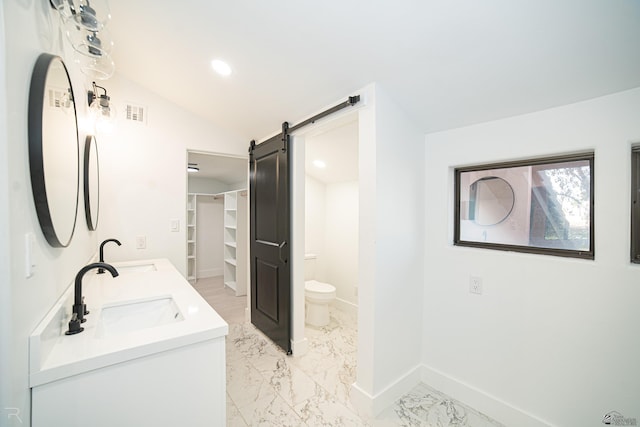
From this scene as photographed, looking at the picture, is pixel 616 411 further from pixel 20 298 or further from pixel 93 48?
pixel 93 48

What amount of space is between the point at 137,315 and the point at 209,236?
430 centimetres

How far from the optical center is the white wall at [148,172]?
2545 millimetres

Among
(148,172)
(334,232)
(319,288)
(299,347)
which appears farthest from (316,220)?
(148,172)

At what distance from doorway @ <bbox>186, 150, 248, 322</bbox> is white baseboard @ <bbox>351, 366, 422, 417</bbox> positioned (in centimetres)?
215

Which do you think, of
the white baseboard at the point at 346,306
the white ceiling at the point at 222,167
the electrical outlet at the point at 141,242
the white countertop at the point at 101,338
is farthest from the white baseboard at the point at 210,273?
the white countertop at the point at 101,338

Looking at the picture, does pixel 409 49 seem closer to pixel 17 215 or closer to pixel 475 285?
pixel 475 285

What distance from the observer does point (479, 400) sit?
187 centimetres

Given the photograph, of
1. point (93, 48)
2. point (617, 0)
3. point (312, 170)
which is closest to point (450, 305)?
point (617, 0)

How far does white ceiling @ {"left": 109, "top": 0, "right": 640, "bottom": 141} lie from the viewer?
3.96 feet

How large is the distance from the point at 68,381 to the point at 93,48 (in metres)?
1.35

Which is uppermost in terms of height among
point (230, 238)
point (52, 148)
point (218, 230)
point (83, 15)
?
point (83, 15)

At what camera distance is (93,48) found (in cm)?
120

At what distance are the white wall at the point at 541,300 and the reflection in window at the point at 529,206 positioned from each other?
0.12m

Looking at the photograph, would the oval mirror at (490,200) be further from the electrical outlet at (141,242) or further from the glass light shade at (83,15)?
the electrical outlet at (141,242)
